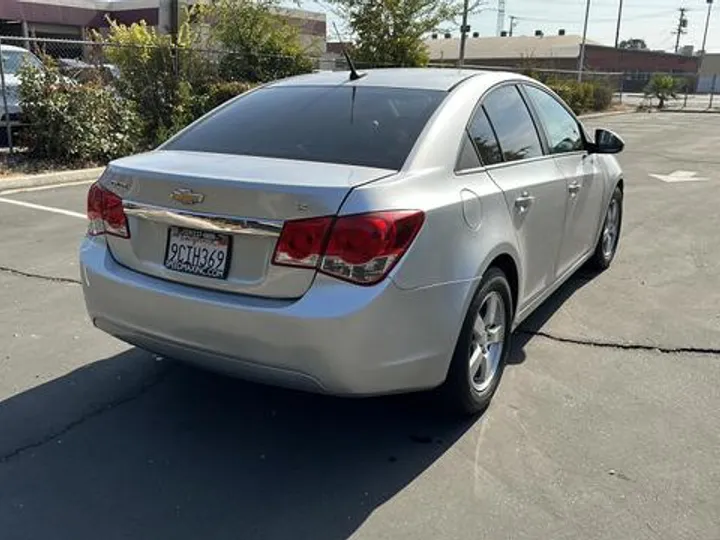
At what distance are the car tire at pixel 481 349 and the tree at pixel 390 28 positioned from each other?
1718cm

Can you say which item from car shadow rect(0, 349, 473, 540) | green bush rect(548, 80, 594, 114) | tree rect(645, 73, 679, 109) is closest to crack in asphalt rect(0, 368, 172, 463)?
car shadow rect(0, 349, 473, 540)

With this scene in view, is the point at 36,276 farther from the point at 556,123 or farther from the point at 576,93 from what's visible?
the point at 576,93

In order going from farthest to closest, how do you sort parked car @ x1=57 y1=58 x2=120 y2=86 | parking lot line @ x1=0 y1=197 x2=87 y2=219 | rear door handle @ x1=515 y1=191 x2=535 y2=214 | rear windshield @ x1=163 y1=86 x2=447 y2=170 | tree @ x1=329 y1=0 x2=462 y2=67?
tree @ x1=329 y1=0 x2=462 y2=67
parked car @ x1=57 y1=58 x2=120 y2=86
parking lot line @ x1=0 y1=197 x2=87 y2=219
rear door handle @ x1=515 y1=191 x2=535 y2=214
rear windshield @ x1=163 y1=86 x2=447 y2=170

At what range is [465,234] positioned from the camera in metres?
3.17

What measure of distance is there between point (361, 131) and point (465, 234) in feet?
2.40

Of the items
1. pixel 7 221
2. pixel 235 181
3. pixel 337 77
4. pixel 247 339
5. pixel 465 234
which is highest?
pixel 337 77

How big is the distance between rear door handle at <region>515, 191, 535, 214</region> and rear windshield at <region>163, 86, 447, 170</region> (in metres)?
0.66

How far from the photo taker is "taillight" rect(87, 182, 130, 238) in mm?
3283

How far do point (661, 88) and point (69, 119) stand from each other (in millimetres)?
34394

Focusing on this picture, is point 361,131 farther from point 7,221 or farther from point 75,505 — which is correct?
point 7,221

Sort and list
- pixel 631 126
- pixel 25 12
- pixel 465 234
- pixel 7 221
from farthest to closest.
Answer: pixel 25 12, pixel 631 126, pixel 7 221, pixel 465 234

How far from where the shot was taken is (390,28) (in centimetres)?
2002

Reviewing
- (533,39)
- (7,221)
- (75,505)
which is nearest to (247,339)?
(75,505)

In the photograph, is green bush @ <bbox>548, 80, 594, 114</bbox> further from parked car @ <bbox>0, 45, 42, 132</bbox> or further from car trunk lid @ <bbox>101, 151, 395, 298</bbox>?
car trunk lid @ <bbox>101, 151, 395, 298</bbox>
